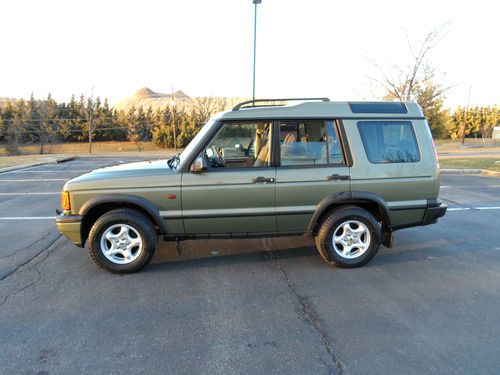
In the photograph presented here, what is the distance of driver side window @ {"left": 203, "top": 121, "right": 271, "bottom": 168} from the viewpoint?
4.20m

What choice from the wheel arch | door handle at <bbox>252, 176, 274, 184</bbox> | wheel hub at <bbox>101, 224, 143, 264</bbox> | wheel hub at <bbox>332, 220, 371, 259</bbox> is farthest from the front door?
wheel hub at <bbox>332, 220, 371, 259</bbox>

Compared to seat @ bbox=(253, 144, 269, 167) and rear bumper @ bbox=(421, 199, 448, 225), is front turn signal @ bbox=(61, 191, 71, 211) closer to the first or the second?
seat @ bbox=(253, 144, 269, 167)

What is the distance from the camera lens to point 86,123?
34406mm

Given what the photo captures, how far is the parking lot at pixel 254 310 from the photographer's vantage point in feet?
8.45

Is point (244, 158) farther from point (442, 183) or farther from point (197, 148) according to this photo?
point (442, 183)

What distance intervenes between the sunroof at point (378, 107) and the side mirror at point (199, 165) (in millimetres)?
1915

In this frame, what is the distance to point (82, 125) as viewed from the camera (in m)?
34.8

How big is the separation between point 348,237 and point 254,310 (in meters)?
1.60

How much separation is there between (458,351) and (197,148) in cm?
315

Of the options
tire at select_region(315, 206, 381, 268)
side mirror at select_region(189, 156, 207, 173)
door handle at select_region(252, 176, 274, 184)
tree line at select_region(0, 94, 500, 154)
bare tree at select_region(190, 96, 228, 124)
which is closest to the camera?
side mirror at select_region(189, 156, 207, 173)

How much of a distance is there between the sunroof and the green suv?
0.01m

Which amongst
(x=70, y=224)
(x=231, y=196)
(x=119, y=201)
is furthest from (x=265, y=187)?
(x=70, y=224)

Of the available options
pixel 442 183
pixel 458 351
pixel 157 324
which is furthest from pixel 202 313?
pixel 442 183

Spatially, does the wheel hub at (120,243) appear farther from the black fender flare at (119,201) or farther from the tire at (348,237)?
the tire at (348,237)
